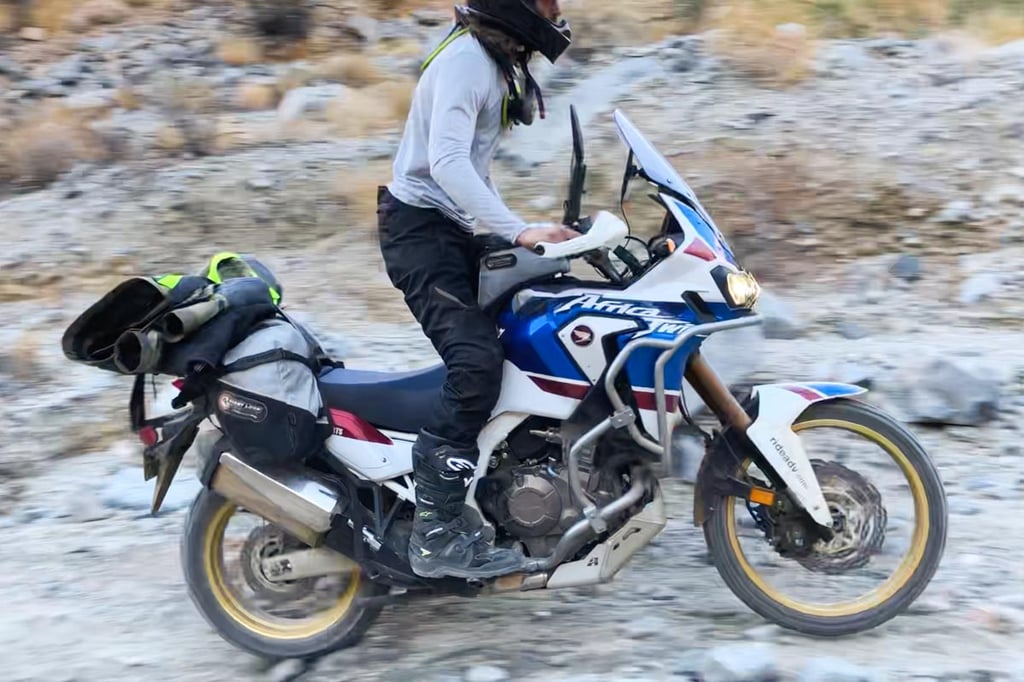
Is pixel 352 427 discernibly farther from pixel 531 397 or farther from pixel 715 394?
pixel 715 394

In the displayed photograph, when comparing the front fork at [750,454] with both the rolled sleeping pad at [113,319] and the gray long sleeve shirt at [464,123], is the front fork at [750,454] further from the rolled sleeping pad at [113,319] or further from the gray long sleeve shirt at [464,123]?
the rolled sleeping pad at [113,319]

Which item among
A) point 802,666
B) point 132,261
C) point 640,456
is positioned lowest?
point 132,261

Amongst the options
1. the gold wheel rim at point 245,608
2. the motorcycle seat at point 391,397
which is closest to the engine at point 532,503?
the motorcycle seat at point 391,397

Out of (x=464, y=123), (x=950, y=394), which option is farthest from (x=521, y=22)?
(x=950, y=394)

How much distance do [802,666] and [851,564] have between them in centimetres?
44

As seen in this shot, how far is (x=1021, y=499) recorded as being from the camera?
5016mm

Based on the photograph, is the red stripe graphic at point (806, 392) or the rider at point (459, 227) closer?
the rider at point (459, 227)

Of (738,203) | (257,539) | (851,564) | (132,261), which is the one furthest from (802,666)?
(132,261)

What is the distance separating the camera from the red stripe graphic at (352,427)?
160 inches

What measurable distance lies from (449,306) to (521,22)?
36.6 inches

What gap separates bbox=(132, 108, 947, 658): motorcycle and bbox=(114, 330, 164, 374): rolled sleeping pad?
321mm

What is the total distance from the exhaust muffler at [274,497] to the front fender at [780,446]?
4.26 feet

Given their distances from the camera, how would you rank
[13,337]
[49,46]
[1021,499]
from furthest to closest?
[49,46]
[13,337]
[1021,499]

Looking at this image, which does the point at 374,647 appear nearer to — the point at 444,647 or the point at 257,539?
the point at 444,647
